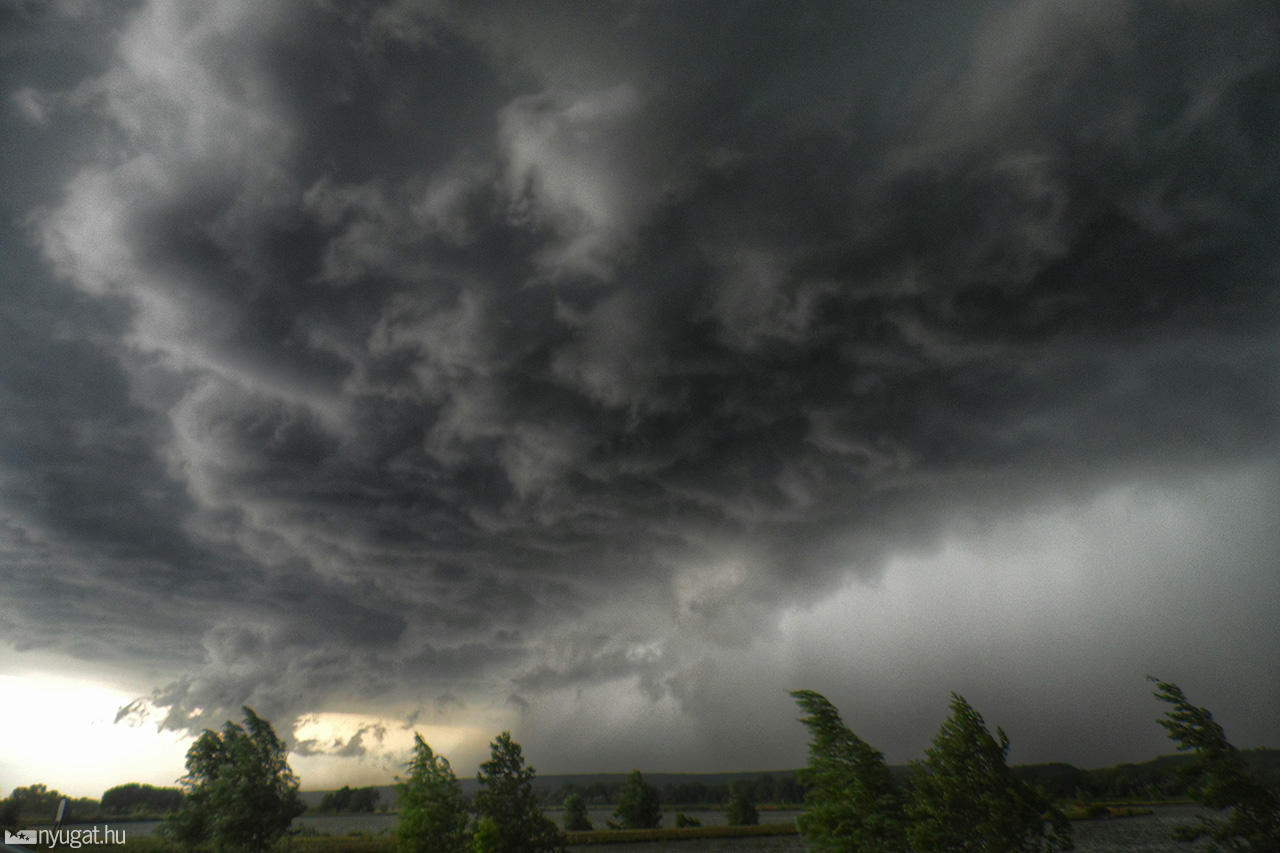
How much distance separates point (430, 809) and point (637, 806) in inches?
4086

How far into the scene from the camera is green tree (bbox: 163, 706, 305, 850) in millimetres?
68438

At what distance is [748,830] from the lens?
134500 mm

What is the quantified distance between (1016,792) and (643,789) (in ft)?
412

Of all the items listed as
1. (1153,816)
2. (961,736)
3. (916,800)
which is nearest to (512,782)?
(916,800)

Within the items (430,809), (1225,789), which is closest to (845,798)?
(1225,789)

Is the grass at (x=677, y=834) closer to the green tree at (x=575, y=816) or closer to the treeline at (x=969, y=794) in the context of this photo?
the green tree at (x=575, y=816)

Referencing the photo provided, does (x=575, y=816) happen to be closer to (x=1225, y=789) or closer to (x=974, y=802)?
(x=974, y=802)

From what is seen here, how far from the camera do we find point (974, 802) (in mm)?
42656

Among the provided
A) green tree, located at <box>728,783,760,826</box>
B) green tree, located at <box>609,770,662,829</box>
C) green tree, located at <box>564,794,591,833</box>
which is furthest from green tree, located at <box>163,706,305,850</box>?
green tree, located at <box>728,783,760,826</box>

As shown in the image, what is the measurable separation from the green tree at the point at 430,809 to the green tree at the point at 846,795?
3278 centimetres

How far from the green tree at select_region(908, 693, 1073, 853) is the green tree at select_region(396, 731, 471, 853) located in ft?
135

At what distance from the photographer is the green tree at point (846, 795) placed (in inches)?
1818

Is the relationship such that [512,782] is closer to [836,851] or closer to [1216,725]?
[836,851]

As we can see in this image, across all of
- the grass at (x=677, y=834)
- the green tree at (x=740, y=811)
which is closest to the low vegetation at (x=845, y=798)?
the grass at (x=677, y=834)
